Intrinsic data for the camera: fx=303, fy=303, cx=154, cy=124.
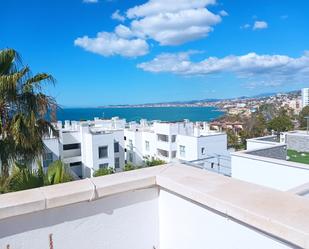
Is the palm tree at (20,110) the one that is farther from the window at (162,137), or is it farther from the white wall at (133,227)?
the window at (162,137)

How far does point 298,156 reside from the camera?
9875 mm

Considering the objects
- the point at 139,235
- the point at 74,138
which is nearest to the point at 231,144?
the point at 74,138

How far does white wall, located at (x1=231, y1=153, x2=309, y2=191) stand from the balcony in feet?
17.0

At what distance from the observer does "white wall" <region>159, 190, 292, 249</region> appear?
4.84 ft

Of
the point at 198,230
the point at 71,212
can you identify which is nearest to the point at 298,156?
the point at 198,230

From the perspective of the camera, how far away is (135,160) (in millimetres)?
39000

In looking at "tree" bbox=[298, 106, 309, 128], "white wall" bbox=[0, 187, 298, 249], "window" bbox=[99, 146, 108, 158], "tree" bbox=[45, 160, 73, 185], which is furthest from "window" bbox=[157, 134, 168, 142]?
"white wall" bbox=[0, 187, 298, 249]

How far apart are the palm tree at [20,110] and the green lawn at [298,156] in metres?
7.25

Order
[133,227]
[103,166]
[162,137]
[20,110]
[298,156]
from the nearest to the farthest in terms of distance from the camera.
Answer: [133,227] → [20,110] → [298,156] → [103,166] → [162,137]

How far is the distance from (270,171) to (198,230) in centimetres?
595

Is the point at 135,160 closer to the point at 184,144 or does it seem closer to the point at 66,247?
the point at 184,144

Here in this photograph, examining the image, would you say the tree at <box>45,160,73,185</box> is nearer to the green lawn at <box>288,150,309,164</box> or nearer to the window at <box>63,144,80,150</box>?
the green lawn at <box>288,150,309,164</box>

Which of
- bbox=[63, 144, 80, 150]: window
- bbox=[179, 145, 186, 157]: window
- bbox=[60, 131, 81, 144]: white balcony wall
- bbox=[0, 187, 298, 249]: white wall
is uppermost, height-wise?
bbox=[0, 187, 298, 249]: white wall

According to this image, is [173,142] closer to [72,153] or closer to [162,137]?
[162,137]
